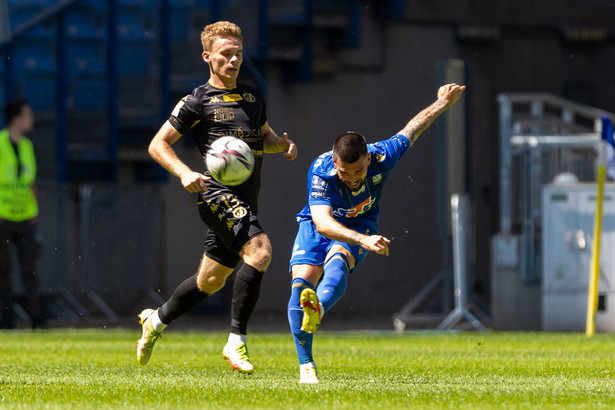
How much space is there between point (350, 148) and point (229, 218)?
1.13m

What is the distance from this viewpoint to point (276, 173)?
17.0 m

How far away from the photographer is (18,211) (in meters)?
14.2

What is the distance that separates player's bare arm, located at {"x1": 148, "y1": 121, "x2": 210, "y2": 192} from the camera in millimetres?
7570

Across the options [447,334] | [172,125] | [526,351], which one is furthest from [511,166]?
[172,125]

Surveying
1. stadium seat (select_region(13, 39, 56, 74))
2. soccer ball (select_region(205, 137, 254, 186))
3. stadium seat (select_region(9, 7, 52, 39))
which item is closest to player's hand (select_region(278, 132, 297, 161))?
soccer ball (select_region(205, 137, 254, 186))

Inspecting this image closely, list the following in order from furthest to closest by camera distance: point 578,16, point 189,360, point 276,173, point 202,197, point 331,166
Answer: point 578,16, point 276,173, point 189,360, point 202,197, point 331,166

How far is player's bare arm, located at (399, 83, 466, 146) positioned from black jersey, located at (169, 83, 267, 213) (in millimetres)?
883

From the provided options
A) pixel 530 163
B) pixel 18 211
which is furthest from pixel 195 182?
pixel 530 163

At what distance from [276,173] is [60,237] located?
280cm

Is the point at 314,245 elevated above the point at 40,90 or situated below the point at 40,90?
below

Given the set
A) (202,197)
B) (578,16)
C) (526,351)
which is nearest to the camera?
(202,197)

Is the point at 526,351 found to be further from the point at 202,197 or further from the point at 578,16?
the point at 578,16

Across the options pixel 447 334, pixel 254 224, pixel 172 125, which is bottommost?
pixel 447 334

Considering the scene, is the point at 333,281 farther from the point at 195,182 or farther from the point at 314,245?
the point at 195,182
